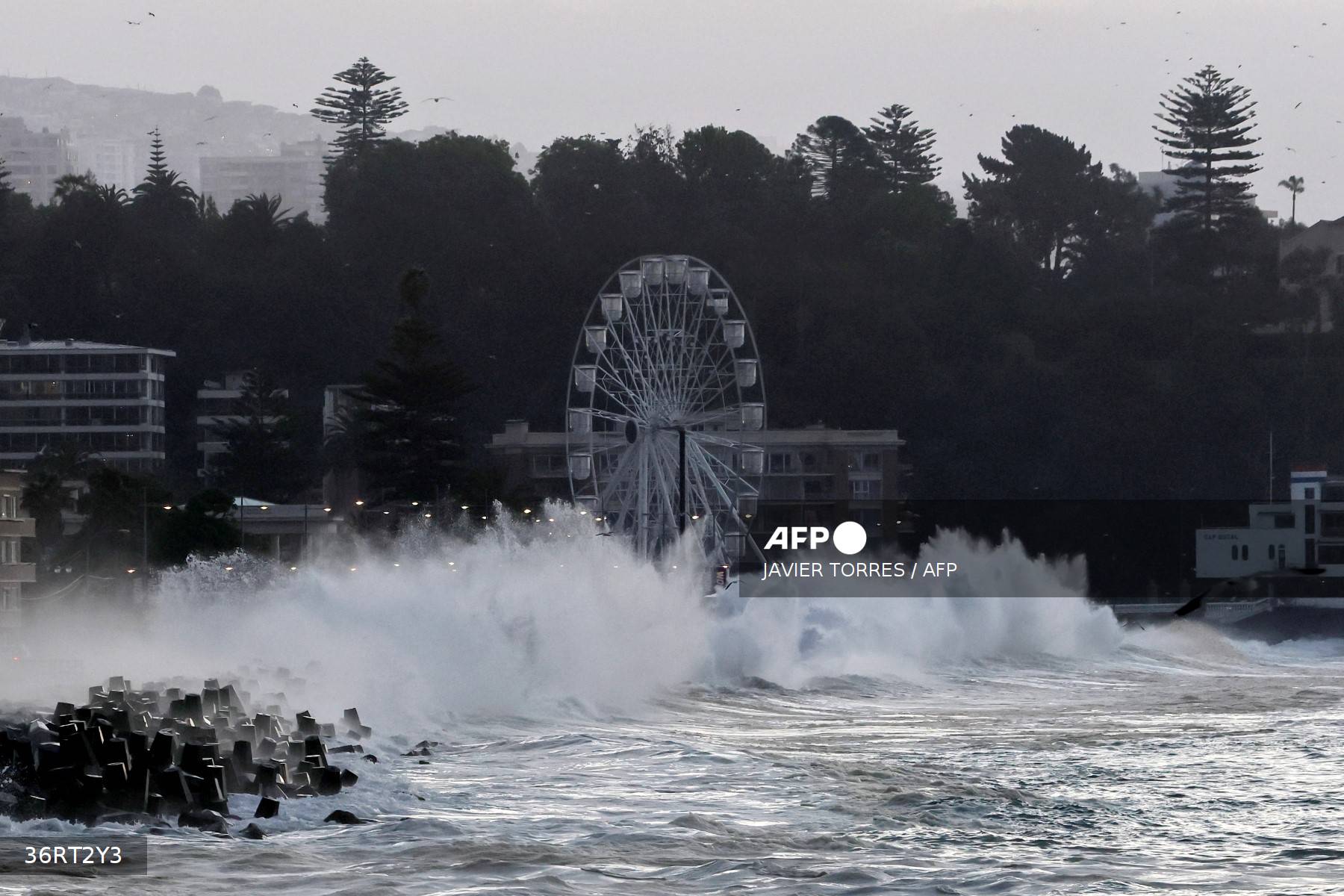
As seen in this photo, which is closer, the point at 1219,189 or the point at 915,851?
the point at 915,851

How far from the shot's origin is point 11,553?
50.2 m

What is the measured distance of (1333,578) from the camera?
7681cm

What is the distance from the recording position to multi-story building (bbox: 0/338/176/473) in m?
107

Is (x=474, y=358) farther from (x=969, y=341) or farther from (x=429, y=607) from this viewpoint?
(x=429, y=607)

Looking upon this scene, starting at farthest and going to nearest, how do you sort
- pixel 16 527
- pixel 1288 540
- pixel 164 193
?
pixel 164 193 < pixel 1288 540 < pixel 16 527

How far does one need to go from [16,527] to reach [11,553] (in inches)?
35.3

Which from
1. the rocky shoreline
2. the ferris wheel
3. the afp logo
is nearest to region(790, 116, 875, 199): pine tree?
the afp logo

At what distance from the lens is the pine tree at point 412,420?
78.3 meters

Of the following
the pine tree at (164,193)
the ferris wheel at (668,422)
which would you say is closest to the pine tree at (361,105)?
the pine tree at (164,193)

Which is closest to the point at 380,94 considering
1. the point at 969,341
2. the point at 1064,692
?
the point at 969,341

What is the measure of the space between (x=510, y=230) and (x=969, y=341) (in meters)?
26.0

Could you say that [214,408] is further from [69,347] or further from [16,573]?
[16,573]

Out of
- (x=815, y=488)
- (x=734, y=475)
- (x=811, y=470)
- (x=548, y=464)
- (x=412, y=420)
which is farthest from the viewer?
(x=815, y=488)

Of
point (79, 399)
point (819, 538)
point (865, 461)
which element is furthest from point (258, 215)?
point (819, 538)
